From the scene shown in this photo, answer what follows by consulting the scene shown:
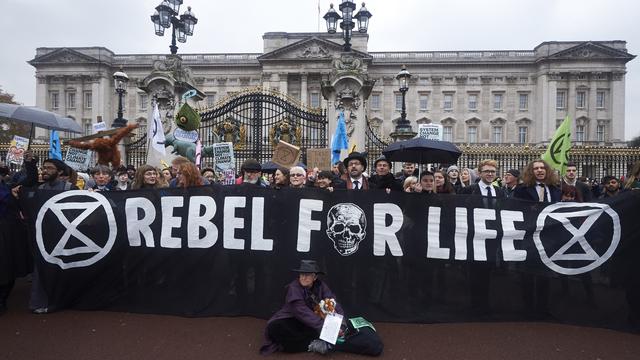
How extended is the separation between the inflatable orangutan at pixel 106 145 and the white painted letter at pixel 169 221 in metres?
3.21

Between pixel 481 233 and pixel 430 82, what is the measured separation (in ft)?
178

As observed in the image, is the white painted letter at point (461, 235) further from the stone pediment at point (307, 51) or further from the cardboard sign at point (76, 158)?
the stone pediment at point (307, 51)

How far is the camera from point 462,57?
54.8 m

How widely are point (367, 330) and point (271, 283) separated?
4.48 feet

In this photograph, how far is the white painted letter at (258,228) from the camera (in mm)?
5043

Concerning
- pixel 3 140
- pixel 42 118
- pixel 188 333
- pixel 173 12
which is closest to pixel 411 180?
pixel 188 333

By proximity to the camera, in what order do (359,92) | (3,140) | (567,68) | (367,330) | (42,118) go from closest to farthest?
(367,330), (42,118), (359,92), (3,140), (567,68)

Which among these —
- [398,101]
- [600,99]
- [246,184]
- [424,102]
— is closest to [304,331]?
[246,184]

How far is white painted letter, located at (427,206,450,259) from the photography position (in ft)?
16.3

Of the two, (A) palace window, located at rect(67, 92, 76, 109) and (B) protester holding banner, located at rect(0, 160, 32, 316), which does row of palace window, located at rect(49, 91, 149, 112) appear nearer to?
(A) palace window, located at rect(67, 92, 76, 109)

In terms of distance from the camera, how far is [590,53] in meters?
52.7

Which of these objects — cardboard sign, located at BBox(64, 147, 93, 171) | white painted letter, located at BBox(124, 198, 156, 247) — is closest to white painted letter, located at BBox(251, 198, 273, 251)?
white painted letter, located at BBox(124, 198, 156, 247)

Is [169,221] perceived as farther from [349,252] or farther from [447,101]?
[447,101]

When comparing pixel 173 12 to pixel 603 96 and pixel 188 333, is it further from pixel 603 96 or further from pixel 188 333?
pixel 603 96
